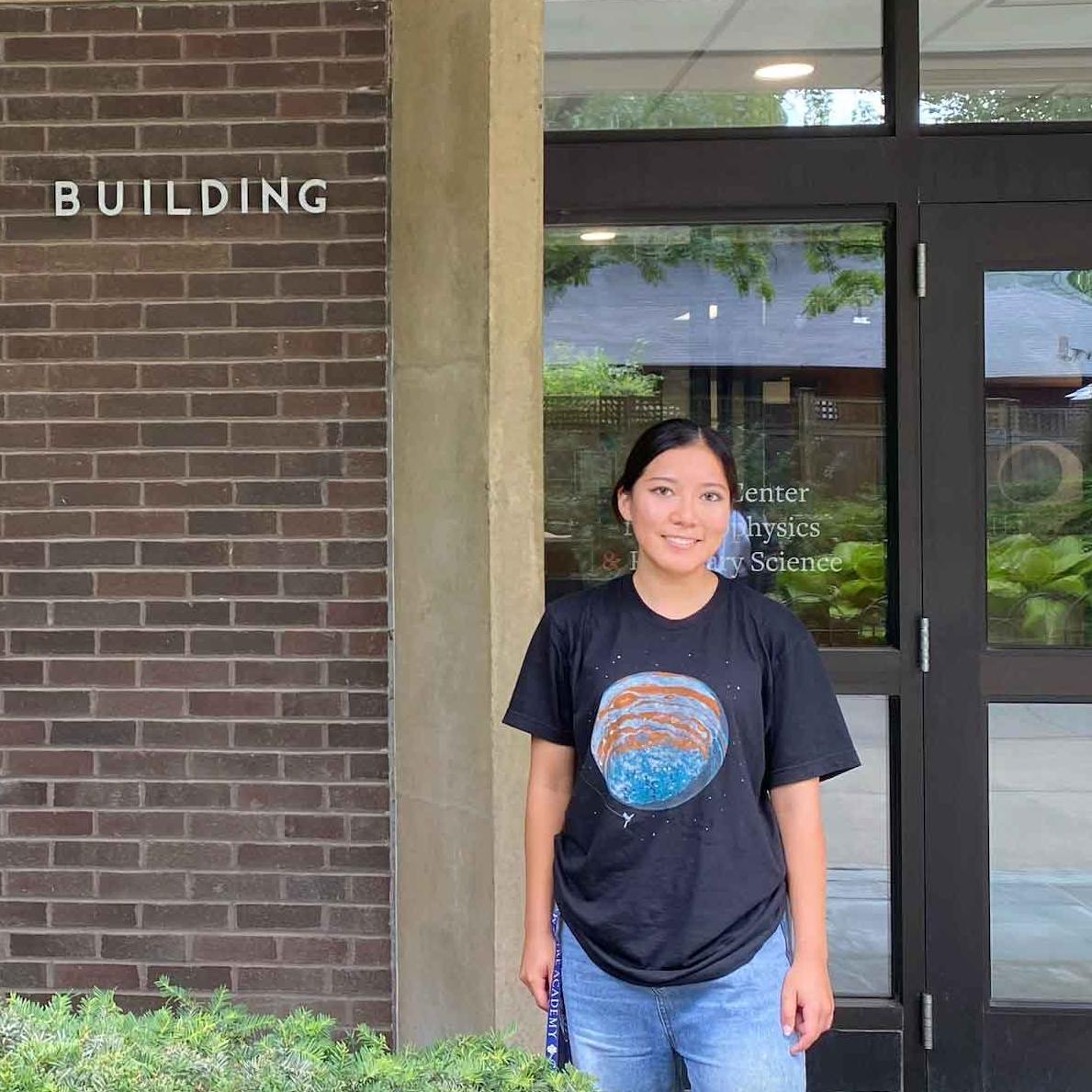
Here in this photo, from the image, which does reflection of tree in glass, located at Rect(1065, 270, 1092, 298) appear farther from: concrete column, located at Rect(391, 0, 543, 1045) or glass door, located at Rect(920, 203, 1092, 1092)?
concrete column, located at Rect(391, 0, 543, 1045)

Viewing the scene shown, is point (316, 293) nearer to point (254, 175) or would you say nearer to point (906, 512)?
point (254, 175)

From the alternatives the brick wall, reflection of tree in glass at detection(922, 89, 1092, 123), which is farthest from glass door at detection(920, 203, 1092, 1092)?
the brick wall

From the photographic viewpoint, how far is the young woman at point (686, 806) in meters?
2.52

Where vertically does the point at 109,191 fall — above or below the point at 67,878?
above

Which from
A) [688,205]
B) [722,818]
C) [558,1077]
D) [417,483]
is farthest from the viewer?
[688,205]

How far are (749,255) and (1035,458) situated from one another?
1.06 m


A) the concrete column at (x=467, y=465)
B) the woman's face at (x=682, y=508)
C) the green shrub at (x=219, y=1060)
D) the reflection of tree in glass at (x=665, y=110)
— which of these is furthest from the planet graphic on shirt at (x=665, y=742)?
the reflection of tree in glass at (x=665, y=110)

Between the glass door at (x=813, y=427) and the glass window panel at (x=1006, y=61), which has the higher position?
the glass window panel at (x=1006, y=61)

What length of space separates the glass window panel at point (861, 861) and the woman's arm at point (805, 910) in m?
1.79

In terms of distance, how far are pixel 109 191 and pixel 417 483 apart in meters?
1.24

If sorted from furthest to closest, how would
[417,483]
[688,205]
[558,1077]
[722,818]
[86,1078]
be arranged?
[688,205]
[417,483]
[722,818]
[558,1077]
[86,1078]

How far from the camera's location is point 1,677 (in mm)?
4207

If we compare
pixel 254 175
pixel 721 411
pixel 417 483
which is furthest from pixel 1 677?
pixel 721 411

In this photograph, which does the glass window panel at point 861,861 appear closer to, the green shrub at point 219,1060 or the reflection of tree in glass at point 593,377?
the reflection of tree in glass at point 593,377
